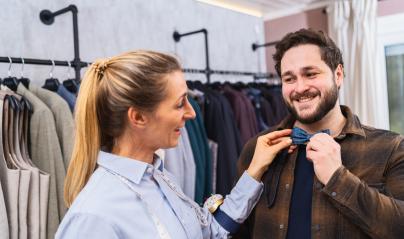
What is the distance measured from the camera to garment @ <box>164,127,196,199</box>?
193 centimetres

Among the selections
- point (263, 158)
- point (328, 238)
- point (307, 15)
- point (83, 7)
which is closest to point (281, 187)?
point (263, 158)

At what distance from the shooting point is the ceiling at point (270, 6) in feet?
10.1

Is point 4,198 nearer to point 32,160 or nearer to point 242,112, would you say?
point 32,160

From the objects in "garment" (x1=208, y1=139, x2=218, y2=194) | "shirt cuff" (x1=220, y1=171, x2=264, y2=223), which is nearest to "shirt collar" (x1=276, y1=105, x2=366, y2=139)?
"shirt cuff" (x1=220, y1=171, x2=264, y2=223)

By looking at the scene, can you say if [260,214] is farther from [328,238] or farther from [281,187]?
[328,238]

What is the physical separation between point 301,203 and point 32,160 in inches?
39.7

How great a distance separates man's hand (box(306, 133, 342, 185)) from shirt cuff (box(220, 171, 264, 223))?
23cm

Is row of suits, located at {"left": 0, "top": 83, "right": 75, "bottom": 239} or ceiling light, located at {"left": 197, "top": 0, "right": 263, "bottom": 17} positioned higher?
ceiling light, located at {"left": 197, "top": 0, "right": 263, "bottom": 17}

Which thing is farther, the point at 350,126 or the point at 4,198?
the point at 4,198

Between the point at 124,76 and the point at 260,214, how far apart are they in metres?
0.66

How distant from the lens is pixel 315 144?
1.11m

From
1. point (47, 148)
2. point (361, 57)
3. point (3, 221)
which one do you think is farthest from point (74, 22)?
point (361, 57)

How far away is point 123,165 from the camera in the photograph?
0.95 metres

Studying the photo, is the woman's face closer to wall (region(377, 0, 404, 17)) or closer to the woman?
the woman
